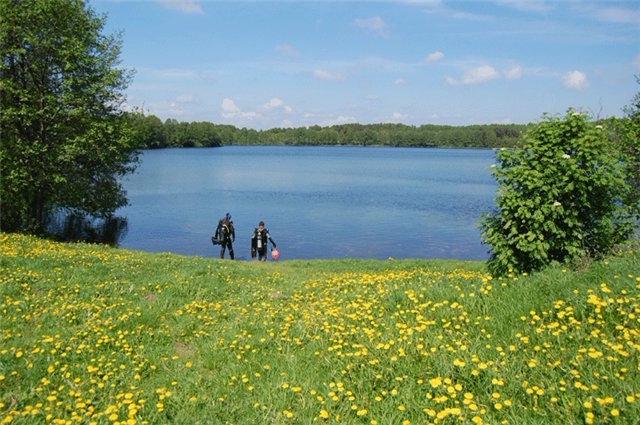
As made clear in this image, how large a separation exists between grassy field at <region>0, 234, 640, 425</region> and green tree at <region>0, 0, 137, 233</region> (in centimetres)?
1787

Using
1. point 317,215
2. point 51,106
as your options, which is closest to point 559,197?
point 51,106

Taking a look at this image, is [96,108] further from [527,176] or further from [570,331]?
[570,331]

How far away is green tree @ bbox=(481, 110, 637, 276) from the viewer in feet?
34.0

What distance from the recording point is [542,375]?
18.3 feet

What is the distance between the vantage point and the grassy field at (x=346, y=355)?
5418mm

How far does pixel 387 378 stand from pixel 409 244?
2979 centimetres

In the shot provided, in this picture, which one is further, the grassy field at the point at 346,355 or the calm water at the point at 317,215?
the calm water at the point at 317,215

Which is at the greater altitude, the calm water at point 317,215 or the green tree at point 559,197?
the green tree at point 559,197

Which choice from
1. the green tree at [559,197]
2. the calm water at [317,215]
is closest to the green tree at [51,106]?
the calm water at [317,215]

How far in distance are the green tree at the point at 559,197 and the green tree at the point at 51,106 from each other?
24591 millimetres

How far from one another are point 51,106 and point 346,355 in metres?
26.9

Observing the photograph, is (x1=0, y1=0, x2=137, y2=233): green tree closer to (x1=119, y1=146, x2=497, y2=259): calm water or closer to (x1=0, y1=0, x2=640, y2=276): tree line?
(x1=0, y1=0, x2=640, y2=276): tree line

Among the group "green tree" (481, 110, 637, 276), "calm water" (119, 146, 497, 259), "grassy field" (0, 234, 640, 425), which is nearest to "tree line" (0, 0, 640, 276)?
"green tree" (481, 110, 637, 276)

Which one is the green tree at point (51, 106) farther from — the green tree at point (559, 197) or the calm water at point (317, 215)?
the green tree at point (559, 197)
